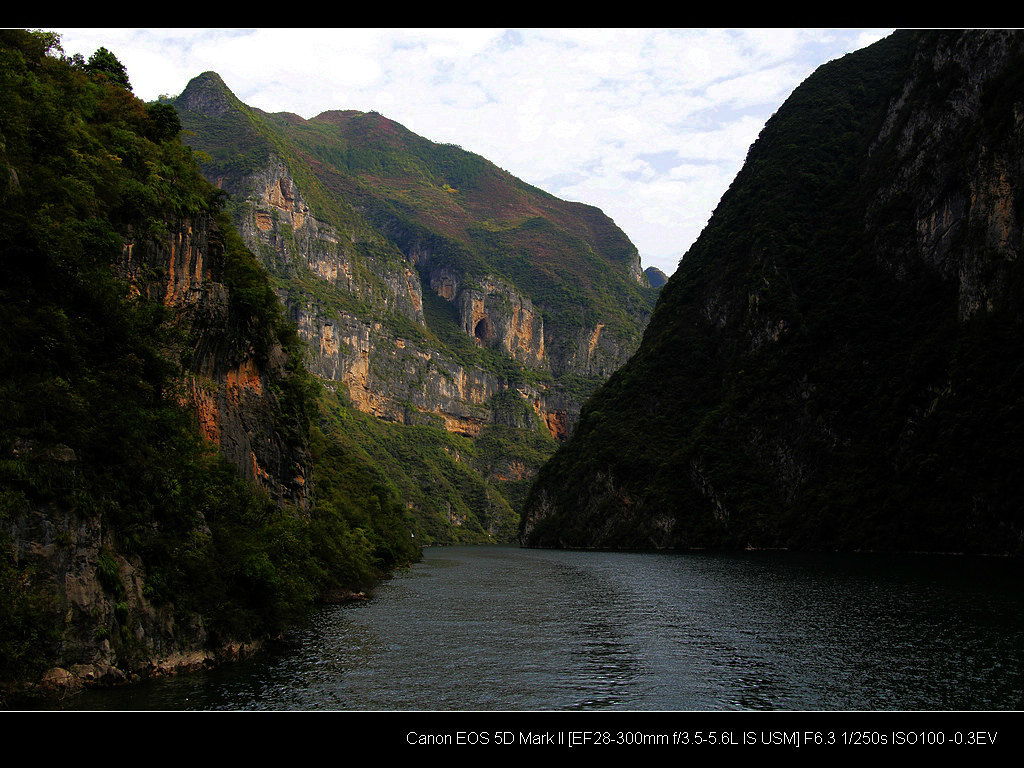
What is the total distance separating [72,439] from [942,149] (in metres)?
124

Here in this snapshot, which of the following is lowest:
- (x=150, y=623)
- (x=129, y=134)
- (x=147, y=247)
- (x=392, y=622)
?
(x=392, y=622)

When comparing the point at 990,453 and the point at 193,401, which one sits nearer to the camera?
the point at 193,401

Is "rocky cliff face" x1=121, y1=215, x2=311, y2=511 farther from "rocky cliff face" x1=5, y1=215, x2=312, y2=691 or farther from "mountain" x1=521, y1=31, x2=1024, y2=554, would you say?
"mountain" x1=521, y1=31, x2=1024, y2=554

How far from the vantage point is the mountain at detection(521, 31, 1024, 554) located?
85.8 m

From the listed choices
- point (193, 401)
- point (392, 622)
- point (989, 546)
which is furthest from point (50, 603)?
point (989, 546)

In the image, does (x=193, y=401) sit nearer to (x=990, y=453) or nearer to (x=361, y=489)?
(x=361, y=489)

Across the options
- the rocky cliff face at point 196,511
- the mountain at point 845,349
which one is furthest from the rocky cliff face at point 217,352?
the mountain at point 845,349

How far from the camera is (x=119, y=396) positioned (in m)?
26.8

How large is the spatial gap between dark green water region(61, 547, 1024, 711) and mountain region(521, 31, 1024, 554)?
33.1m

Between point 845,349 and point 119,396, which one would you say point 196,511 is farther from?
point 845,349

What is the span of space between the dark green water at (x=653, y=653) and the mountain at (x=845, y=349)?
1303 inches

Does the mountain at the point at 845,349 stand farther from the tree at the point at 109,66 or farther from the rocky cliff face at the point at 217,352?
the tree at the point at 109,66
